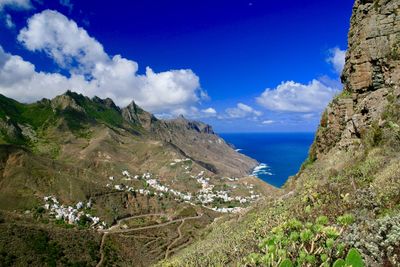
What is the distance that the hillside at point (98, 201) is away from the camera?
64.0m

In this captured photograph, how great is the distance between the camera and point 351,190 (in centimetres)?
1112

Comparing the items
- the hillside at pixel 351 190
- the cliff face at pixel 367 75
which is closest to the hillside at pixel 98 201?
the cliff face at pixel 367 75

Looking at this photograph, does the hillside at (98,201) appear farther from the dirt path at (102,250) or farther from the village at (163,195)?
the village at (163,195)

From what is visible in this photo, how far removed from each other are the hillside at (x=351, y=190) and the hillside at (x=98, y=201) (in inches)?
865

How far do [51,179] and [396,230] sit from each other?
119 metres

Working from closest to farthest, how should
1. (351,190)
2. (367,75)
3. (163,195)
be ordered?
(351,190) → (367,75) → (163,195)

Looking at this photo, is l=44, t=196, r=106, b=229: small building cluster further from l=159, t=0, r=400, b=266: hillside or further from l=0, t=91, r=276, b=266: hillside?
l=159, t=0, r=400, b=266: hillside

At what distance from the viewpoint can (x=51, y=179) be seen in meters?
112

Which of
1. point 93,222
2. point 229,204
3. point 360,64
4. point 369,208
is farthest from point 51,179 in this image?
point 369,208

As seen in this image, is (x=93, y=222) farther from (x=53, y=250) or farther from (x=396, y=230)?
(x=396, y=230)

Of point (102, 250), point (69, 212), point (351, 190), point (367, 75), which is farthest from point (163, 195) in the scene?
point (351, 190)

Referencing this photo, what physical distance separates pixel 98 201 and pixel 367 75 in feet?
335

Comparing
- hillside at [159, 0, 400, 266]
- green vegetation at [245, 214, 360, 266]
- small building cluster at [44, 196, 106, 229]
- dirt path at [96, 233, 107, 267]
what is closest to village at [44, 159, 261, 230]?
small building cluster at [44, 196, 106, 229]

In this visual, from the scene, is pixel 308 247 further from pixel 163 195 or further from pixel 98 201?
pixel 163 195
